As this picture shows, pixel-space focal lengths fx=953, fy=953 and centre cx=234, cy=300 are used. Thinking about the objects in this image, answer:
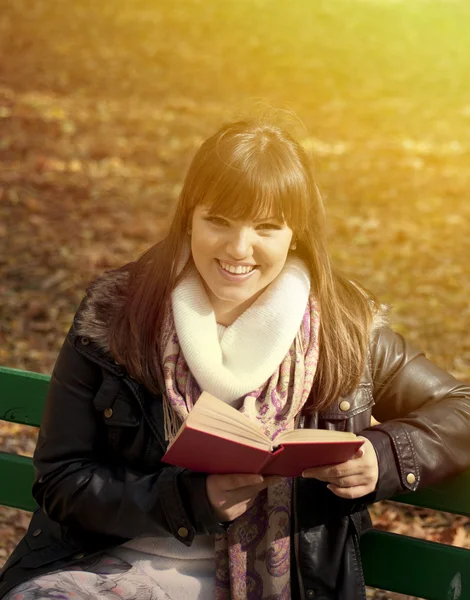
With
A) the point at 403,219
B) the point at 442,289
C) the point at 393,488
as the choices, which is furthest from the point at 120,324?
the point at 403,219

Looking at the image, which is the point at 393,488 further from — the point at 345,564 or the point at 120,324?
the point at 120,324

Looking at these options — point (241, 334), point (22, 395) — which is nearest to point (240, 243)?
point (241, 334)

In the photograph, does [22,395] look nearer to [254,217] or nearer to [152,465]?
[152,465]

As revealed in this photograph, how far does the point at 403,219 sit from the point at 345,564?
24.1 feet

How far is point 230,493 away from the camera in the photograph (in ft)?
8.23

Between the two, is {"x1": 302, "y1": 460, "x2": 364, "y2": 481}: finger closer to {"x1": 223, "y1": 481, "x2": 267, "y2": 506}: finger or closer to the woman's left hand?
the woman's left hand

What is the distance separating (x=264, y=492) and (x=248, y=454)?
0.50 meters

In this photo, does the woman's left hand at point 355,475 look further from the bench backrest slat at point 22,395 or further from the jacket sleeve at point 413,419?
the bench backrest slat at point 22,395

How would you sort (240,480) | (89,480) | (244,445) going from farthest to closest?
(89,480), (240,480), (244,445)

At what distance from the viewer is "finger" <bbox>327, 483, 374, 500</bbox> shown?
2.51 m

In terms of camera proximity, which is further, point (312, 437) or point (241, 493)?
point (241, 493)

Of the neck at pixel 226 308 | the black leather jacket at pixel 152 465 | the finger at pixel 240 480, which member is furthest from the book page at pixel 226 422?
the neck at pixel 226 308

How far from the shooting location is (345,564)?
8.89 feet

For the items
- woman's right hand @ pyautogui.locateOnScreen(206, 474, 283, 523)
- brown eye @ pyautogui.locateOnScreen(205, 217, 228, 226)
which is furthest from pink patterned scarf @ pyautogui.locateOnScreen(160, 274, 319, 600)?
brown eye @ pyautogui.locateOnScreen(205, 217, 228, 226)
